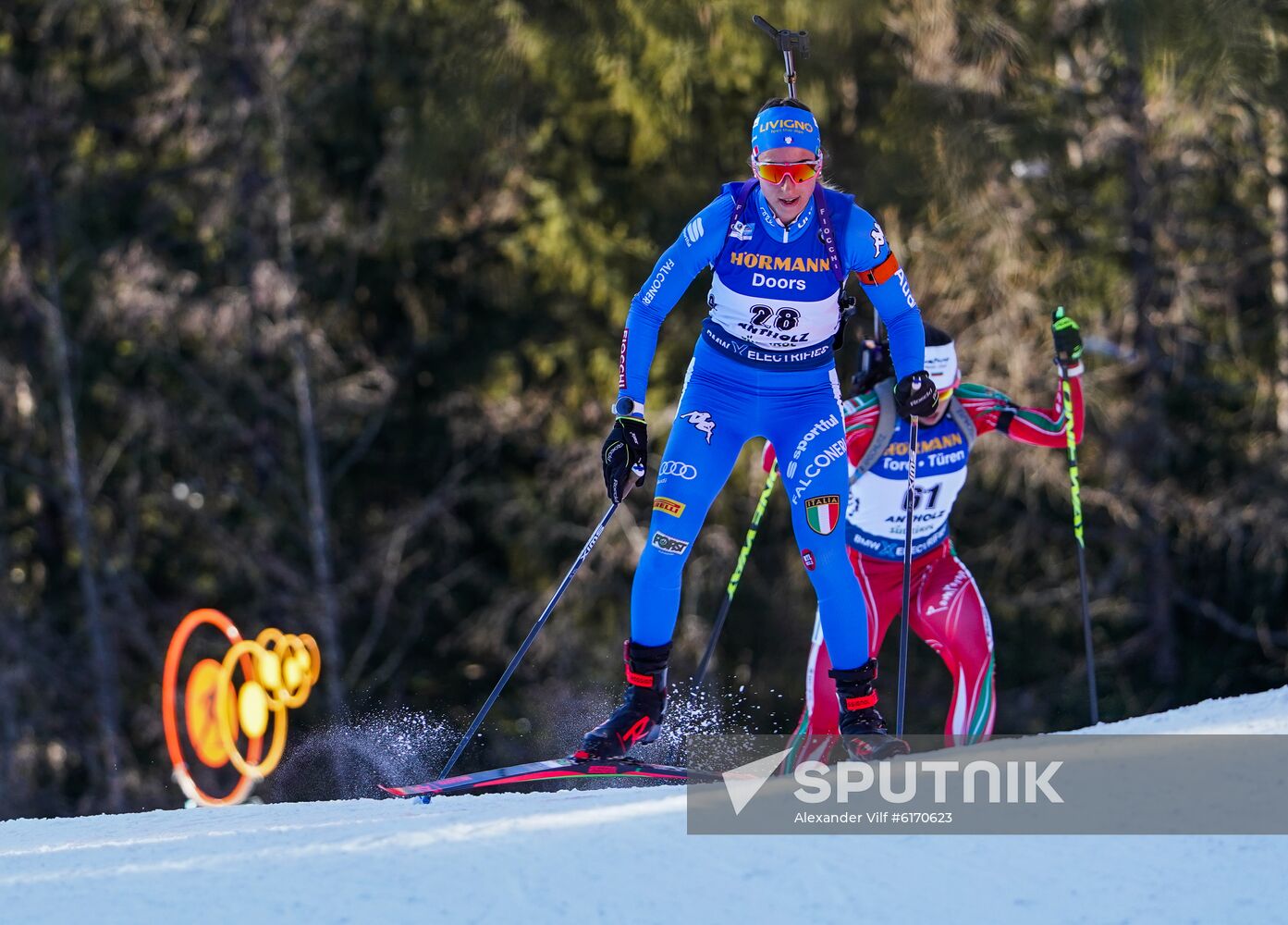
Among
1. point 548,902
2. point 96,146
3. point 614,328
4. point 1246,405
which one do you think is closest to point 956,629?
point 548,902

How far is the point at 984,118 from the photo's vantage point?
13.8 meters

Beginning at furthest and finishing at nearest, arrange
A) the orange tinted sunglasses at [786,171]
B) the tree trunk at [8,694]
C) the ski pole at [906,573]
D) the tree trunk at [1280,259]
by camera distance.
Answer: the tree trunk at [8,694] < the tree trunk at [1280,259] < the ski pole at [906,573] < the orange tinted sunglasses at [786,171]

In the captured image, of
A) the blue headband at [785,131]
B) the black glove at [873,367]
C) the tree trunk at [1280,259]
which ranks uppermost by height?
the tree trunk at [1280,259]

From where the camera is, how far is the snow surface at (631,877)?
3.76 m

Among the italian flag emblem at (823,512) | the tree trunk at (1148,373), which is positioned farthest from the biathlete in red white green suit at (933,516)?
the tree trunk at (1148,373)

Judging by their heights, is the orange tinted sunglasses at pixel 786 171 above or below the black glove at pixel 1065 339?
above

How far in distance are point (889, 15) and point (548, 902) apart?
11347 mm

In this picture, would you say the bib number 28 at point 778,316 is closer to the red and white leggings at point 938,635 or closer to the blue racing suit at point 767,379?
the blue racing suit at point 767,379

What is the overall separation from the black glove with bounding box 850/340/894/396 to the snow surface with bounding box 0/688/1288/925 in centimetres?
240

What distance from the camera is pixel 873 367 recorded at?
6359mm

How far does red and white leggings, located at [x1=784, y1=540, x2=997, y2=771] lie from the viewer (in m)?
6.31

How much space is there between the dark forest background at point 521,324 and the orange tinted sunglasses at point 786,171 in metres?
8.68

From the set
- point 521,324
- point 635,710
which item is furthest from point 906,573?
point 521,324

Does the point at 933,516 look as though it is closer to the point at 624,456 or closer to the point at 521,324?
the point at 624,456
